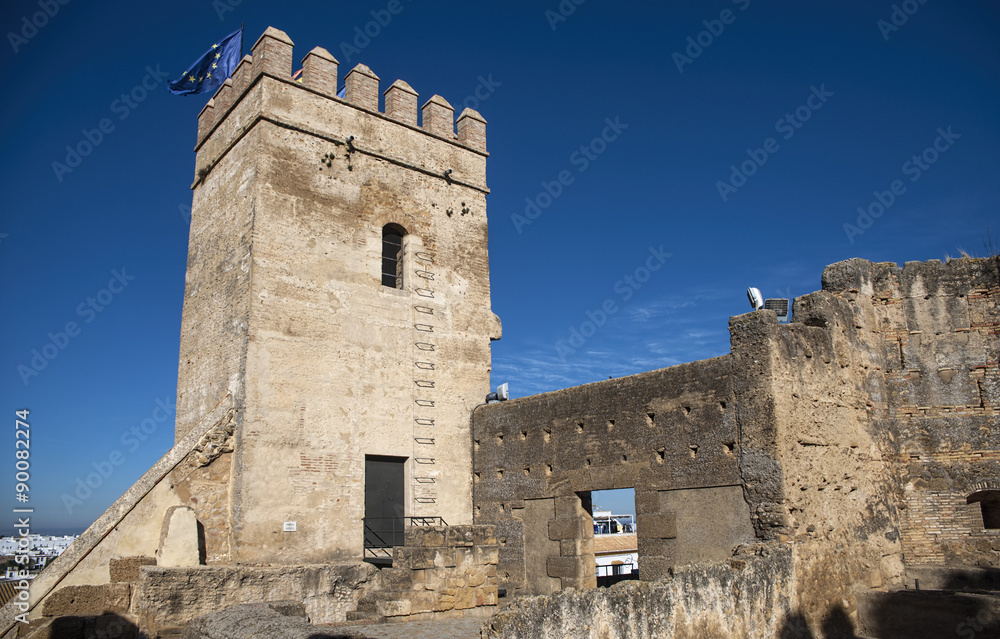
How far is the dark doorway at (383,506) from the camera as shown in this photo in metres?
12.2

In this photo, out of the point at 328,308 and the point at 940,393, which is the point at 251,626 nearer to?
the point at 328,308

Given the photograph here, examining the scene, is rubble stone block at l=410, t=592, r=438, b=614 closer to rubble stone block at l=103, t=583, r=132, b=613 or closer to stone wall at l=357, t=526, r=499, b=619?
stone wall at l=357, t=526, r=499, b=619

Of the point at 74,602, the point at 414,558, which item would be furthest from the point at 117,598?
the point at 414,558

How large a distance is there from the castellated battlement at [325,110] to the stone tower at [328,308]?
4 centimetres

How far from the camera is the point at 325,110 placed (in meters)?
13.3

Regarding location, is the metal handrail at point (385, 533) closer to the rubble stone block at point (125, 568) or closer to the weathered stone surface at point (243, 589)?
the weathered stone surface at point (243, 589)

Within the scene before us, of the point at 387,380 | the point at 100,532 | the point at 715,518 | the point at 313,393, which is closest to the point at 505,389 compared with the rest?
the point at 387,380

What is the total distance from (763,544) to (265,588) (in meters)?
6.38

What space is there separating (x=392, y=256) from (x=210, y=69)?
5.07 meters

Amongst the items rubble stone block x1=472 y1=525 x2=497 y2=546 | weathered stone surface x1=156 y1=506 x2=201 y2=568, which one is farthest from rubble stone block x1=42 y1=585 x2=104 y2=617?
rubble stone block x1=472 y1=525 x2=497 y2=546

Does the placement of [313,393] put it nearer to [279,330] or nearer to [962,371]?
[279,330]

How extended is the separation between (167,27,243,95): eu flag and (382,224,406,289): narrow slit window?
4362 mm

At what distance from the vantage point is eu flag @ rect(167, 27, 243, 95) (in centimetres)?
1428

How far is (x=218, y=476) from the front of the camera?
36.0 ft
